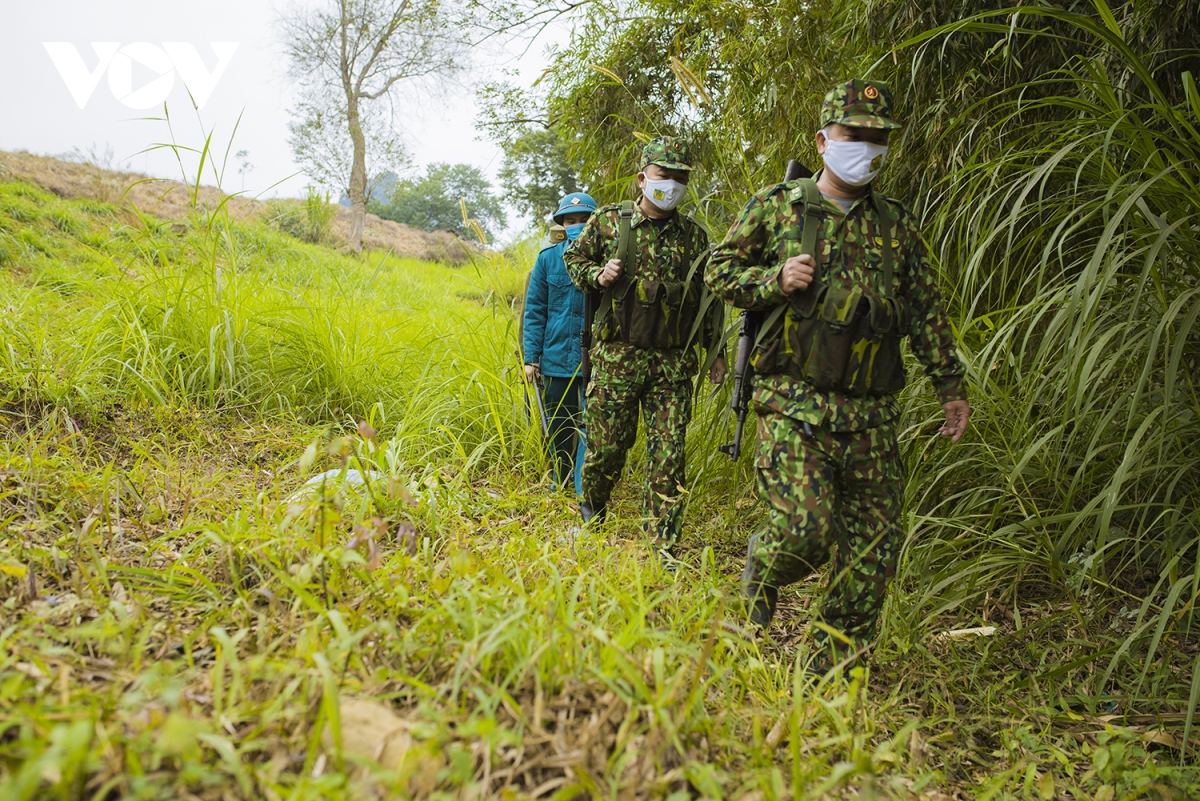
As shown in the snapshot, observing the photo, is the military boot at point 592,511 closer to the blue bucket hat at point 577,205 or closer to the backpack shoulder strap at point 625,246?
the backpack shoulder strap at point 625,246

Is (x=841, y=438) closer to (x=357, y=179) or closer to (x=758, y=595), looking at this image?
(x=758, y=595)

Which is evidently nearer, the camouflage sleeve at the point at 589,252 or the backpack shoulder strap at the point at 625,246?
the backpack shoulder strap at the point at 625,246

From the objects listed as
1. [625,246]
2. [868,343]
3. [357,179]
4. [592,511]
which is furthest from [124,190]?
[357,179]

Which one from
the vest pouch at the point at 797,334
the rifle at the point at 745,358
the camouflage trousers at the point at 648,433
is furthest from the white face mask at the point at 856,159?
the camouflage trousers at the point at 648,433

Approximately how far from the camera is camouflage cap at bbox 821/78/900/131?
2.27 m

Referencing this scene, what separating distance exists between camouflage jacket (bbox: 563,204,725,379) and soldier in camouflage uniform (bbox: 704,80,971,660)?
27.4 inches

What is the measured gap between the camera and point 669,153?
9.74ft

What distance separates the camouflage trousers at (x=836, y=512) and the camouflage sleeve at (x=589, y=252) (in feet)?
4.06

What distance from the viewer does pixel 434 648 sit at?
59.1 inches

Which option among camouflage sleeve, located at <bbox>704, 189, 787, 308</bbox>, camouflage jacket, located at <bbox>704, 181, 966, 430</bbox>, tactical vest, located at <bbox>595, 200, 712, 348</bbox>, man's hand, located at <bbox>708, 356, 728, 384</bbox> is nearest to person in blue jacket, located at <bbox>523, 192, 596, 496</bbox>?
tactical vest, located at <bbox>595, 200, 712, 348</bbox>

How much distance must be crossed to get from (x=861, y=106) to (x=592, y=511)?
2006mm

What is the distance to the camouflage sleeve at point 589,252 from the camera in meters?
3.26

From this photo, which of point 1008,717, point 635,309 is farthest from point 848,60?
point 1008,717

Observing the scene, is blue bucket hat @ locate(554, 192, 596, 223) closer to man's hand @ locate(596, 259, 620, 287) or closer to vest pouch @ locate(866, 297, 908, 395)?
man's hand @ locate(596, 259, 620, 287)
